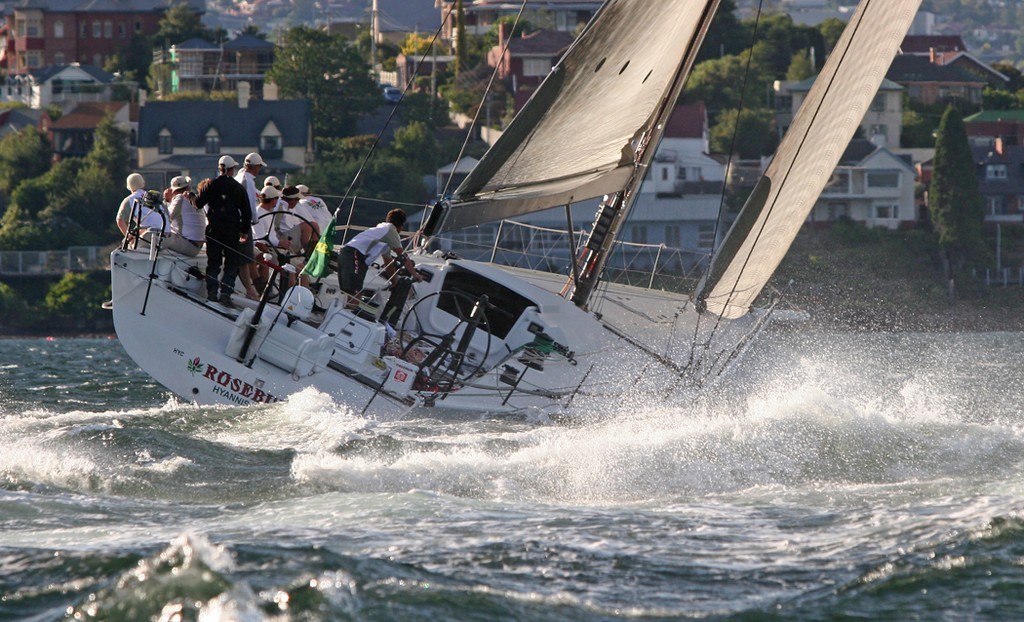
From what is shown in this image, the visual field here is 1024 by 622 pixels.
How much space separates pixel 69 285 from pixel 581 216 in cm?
1430

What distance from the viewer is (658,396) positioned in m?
14.2

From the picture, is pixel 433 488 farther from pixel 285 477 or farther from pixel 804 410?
pixel 804 410

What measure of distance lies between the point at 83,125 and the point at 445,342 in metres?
51.3

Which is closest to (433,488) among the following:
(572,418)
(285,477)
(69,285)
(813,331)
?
(285,477)

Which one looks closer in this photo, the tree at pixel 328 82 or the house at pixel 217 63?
the tree at pixel 328 82

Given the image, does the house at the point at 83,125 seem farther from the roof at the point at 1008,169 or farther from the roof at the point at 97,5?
the roof at the point at 97,5

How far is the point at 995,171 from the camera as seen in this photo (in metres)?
62.9

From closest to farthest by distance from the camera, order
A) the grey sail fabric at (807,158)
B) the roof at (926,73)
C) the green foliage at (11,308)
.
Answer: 1. the grey sail fabric at (807,158)
2. the green foliage at (11,308)
3. the roof at (926,73)

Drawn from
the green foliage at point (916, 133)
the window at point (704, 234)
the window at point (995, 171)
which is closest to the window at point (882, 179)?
the window at point (704, 234)

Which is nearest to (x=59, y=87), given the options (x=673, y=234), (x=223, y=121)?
(x=223, y=121)

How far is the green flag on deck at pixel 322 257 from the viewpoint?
14516mm

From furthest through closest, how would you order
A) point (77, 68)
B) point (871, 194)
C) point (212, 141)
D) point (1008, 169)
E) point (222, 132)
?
point (77, 68)
point (1008, 169)
point (222, 132)
point (212, 141)
point (871, 194)

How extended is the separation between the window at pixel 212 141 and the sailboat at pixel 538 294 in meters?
44.6

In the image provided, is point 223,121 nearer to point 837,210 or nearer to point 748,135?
point 748,135
